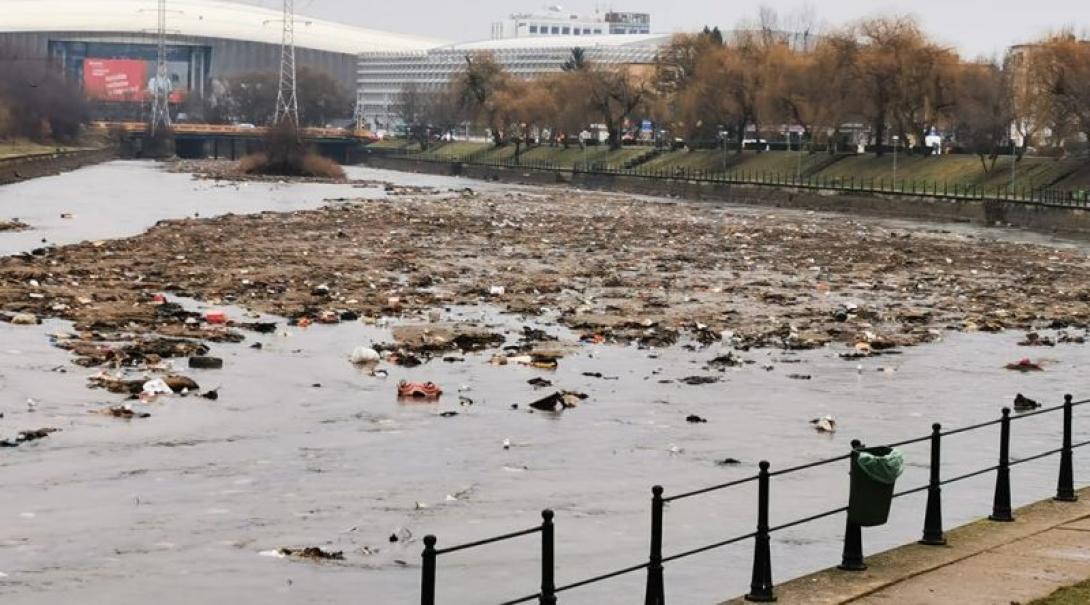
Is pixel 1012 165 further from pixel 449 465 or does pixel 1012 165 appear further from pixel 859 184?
pixel 449 465

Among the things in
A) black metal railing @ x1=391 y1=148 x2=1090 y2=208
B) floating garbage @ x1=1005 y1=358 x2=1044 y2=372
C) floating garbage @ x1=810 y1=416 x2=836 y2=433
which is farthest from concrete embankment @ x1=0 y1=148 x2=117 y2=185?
floating garbage @ x1=810 y1=416 x2=836 y2=433

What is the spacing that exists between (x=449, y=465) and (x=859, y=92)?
102 metres

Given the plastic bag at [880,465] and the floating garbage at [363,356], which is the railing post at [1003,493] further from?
the floating garbage at [363,356]

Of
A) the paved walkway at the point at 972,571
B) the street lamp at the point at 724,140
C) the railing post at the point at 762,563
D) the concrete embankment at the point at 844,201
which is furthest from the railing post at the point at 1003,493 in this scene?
the street lamp at the point at 724,140

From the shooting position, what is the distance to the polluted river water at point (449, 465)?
16891 mm

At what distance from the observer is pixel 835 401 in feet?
90.4

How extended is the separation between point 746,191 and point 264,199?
32.0 metres

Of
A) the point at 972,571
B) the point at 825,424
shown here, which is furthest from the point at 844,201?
the point at 972,571

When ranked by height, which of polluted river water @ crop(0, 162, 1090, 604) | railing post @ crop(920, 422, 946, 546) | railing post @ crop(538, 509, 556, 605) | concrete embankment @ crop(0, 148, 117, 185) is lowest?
concrete embankment @ crop(0, 148, 117, 185)

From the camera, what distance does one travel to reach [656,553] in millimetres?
12469

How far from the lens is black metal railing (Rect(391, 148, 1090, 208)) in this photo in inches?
3474

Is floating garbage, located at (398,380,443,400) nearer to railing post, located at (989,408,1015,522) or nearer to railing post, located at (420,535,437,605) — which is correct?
railing post, located at (989,408,1015,522)

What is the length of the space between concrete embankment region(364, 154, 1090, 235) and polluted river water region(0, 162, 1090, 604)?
4984 cm

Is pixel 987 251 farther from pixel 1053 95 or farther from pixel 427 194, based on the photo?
pixel 427 194
